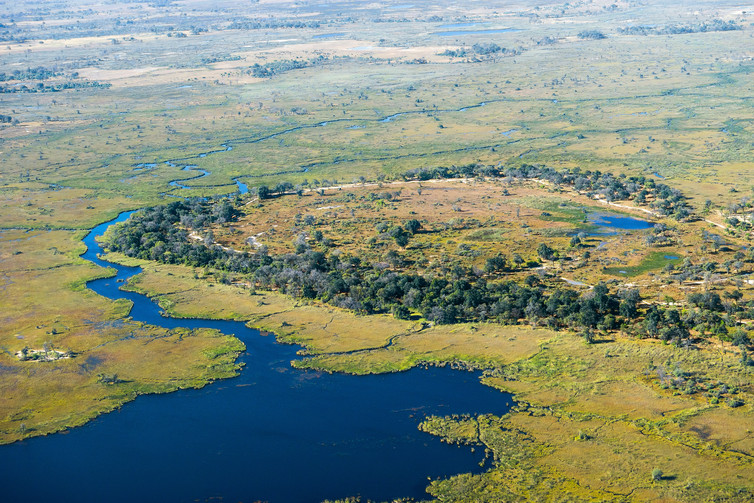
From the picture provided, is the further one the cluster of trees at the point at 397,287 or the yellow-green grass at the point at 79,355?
the cluster of trees at the point at 397,287

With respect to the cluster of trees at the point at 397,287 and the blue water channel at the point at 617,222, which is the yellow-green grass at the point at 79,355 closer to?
the cluster of trees at the point at 397,287

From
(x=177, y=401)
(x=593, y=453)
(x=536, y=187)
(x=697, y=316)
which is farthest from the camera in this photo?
(x=536, y=187)

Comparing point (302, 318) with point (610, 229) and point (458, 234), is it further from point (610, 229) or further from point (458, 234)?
point (610, 229)

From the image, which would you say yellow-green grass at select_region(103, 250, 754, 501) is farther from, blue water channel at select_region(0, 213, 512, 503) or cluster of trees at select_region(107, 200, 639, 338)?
blue water channel at select_region(0, 213, 512, 503)

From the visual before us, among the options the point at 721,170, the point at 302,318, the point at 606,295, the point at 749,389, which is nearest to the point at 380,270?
the point at 302,318

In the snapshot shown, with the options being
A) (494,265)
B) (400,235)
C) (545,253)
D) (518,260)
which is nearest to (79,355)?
(400,235)

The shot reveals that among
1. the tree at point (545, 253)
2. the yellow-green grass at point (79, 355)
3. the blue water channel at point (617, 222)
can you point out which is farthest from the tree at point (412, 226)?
the yellow-green grass at point (79, 355)

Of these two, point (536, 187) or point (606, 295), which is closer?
point (606, 295)

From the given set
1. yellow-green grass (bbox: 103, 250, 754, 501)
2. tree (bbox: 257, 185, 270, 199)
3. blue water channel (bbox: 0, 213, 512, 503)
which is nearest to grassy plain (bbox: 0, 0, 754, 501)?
yellow-green grass (bbox: 103, 250, 754, 501)
